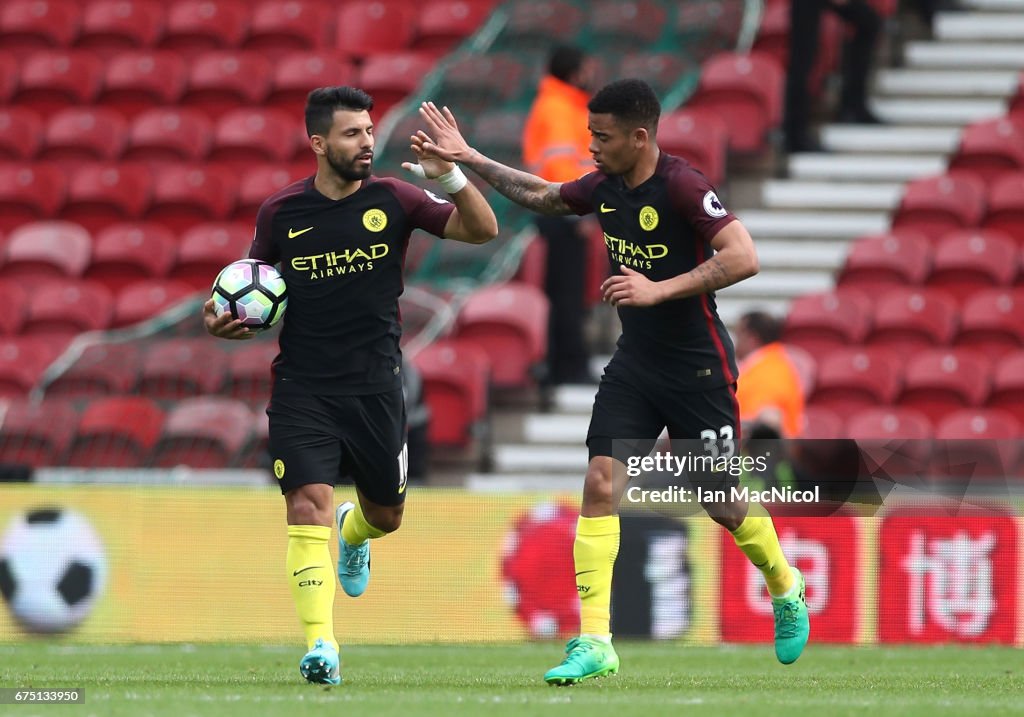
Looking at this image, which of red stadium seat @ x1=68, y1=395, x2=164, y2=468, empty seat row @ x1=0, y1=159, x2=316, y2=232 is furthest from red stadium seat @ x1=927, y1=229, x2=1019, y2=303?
red stadium seat @ x1=68, y1=395, x2=164, y2=468

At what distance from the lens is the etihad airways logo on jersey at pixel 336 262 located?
713 centimetres

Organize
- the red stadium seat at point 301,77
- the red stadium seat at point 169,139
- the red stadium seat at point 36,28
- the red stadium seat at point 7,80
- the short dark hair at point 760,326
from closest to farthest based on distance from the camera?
the short dark hair at point 760,326 < the red stadium seat at point 169,139 < the red stadium seat at point 301,77 < the red stadium seat at point 7,80 < the red stadium seat at point 36,28

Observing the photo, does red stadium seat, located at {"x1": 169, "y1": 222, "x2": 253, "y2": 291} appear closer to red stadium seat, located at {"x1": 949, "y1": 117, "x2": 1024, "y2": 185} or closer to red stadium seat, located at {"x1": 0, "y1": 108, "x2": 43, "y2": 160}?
red stadium seat, located at {"x1": 0, "y1": 108, "x2": 43, "y2": 160}

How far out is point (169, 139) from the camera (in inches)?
630

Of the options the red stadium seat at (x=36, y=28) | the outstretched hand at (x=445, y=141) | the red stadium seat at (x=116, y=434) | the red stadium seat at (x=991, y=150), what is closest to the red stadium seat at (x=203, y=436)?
the red stadium seat at (x=116, y=434)

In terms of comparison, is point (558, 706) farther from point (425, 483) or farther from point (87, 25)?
point (87, 25)

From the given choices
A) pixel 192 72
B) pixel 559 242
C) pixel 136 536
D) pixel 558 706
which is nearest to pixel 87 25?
pixel 192 72

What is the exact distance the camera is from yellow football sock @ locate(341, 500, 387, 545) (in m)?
7.90

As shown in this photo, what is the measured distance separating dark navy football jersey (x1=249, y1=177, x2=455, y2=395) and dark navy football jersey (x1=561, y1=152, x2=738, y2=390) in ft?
2.18

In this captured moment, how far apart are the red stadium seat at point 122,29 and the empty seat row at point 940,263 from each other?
7591 millimetres

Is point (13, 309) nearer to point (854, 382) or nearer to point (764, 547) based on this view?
point (854, 382)

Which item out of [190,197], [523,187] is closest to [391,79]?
[190,197]

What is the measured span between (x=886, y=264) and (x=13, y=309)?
6781mm

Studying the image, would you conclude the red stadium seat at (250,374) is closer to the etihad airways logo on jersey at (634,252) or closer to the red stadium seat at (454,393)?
the red stadium seat at (454,393)
